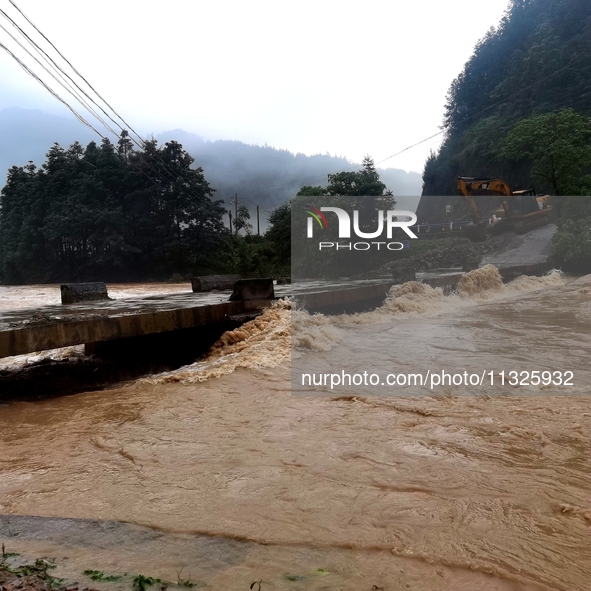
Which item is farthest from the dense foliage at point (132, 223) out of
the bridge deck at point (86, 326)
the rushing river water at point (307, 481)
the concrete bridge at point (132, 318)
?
the rushing river water at point (307, 481)

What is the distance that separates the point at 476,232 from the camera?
22562 mm

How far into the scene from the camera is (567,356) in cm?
611

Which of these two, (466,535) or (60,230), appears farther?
(60,230)

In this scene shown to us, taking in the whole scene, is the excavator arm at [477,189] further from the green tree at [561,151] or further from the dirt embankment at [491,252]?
the green tree at [561,151]

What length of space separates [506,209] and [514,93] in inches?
687

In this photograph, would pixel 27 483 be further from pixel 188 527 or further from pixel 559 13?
pixel 559 13

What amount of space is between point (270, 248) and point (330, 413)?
2174cm

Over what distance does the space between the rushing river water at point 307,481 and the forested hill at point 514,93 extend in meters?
21.3

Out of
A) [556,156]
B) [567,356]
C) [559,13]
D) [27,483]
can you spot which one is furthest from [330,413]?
[559,13]

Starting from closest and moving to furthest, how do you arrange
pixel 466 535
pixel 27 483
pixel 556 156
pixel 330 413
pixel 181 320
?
pixel 466 535 < pixel 27 483 < pixel 330 413 < pixel 181 320 < pixel 556 156

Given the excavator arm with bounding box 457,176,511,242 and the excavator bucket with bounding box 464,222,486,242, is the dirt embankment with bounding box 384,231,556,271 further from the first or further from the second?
the excavator arm with bounding box 457,176,511,242

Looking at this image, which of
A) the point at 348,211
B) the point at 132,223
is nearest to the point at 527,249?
the point at 348,211

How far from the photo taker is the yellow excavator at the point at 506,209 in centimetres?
2177

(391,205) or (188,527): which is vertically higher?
(391,205)
